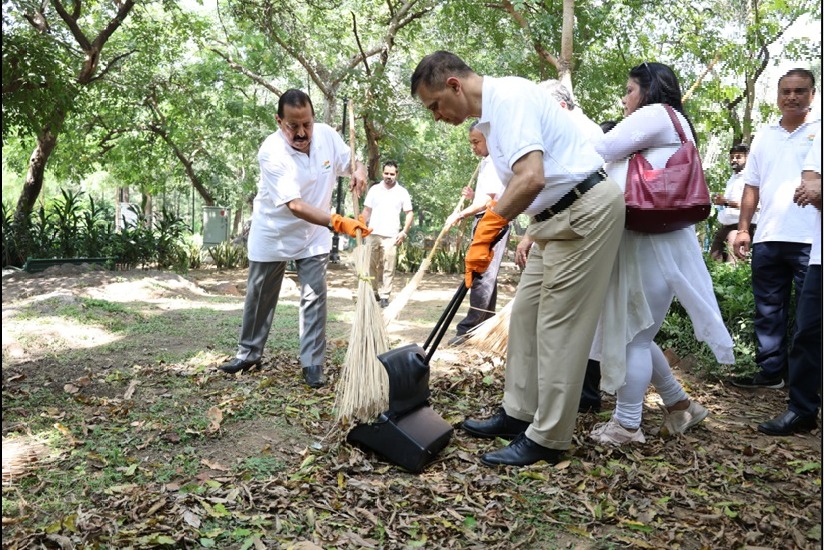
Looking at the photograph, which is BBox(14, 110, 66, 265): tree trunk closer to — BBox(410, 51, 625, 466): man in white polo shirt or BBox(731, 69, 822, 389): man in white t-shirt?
BBox(410, 51, 625, 466): man in white polo shirt

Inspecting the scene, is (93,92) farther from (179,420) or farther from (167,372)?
(179,420)

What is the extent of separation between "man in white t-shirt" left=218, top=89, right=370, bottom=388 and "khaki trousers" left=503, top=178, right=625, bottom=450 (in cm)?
134

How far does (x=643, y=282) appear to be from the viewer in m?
2.82

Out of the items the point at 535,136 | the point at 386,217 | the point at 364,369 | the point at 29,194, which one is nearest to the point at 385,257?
the point at 386,217

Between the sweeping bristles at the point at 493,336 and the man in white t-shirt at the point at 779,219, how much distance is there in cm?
150

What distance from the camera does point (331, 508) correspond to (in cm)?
232

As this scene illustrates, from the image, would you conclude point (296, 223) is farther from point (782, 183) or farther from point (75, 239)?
point (75, 239)

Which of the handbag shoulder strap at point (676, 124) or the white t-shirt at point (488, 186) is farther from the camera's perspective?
the white t-shirt at point (488, 186)

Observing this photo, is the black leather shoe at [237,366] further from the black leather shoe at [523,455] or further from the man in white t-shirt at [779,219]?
the man in white t-shirt at [779,219]

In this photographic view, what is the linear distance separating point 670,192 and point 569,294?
0.55 m

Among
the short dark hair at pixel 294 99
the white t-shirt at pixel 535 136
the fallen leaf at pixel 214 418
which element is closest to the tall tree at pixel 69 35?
→ the short dark hair at pixel 294 99

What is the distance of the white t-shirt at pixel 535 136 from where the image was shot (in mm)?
2381

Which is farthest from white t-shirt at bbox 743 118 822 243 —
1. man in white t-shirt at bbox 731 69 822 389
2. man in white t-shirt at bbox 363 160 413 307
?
man in white t-shirt at bbox 363 160 413 307

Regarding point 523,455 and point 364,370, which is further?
point 364,370
